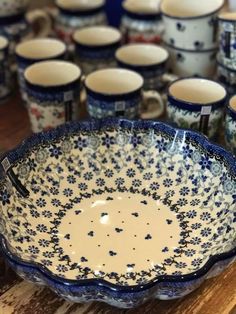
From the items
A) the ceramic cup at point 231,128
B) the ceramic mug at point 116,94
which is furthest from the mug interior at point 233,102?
the ceramic mug at point 116,94

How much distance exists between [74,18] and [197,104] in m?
0.31

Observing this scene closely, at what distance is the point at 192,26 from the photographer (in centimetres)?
76

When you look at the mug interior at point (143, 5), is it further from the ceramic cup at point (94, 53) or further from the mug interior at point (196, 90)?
the mug interior at point (196, 90)

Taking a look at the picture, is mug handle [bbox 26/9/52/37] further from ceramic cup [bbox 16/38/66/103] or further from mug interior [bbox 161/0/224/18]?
mug interior [bbox 161/0/224/18]

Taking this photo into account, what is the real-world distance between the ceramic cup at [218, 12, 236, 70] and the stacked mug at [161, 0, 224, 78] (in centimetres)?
4

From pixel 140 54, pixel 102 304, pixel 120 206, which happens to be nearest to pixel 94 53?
pixel 140 54

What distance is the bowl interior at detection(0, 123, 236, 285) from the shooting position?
20.8 inches

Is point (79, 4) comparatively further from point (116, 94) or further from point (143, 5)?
point (116, 94)

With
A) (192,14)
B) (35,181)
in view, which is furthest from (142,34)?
(35,181)

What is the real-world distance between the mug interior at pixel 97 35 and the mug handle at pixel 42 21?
0.30 feet

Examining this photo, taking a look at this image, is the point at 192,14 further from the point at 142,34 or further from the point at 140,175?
the point at 140,175

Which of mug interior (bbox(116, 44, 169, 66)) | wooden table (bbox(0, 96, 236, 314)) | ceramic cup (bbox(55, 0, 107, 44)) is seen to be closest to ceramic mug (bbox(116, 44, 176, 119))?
mug interior (bbox(116, 44, 169, 66))

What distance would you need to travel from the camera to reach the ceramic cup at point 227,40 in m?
0.69

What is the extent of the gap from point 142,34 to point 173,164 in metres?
0.29
